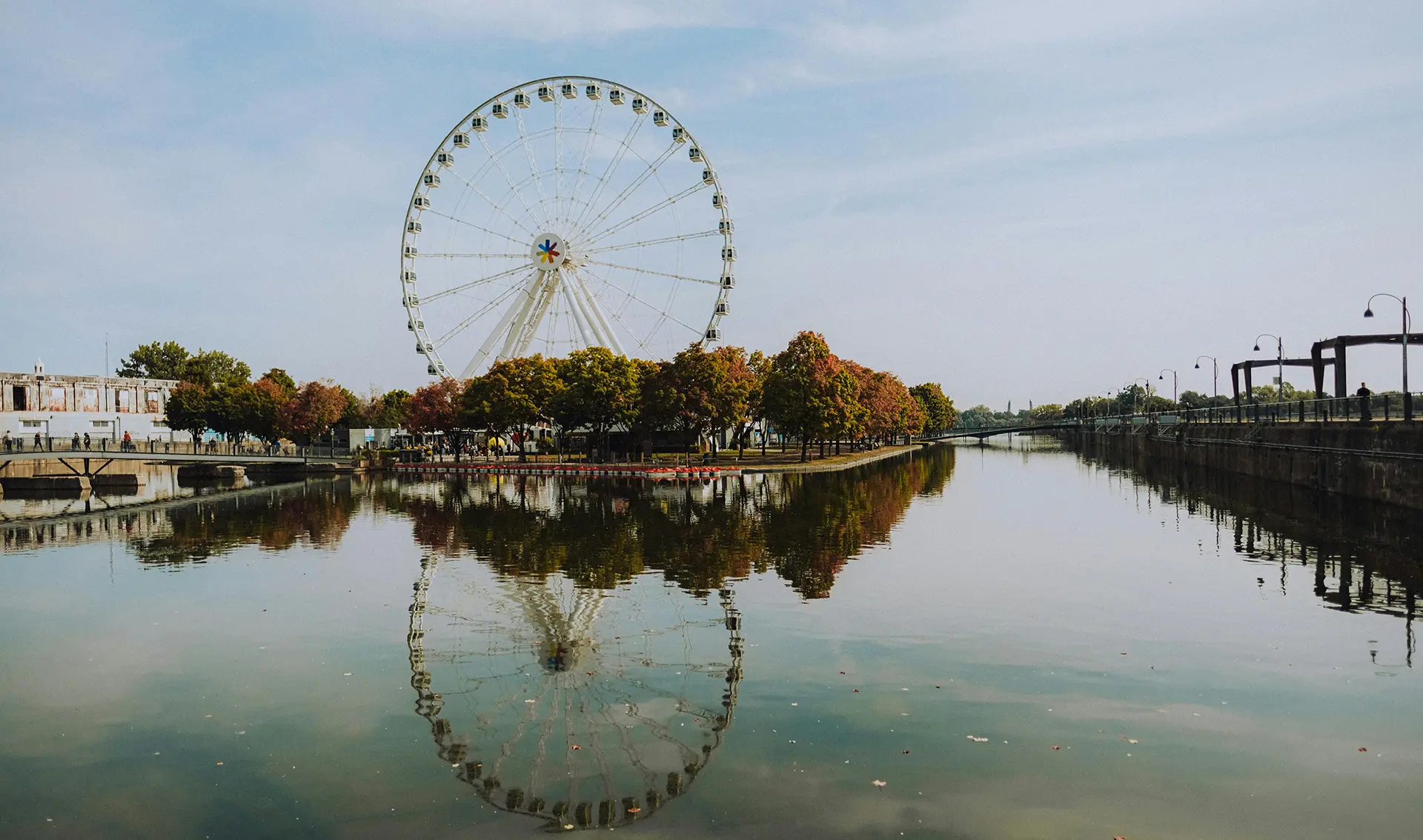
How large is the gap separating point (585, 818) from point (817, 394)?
73.7 m

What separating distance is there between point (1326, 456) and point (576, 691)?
170 ft

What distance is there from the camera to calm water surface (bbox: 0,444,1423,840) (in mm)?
11695

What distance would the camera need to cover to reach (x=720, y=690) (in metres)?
16.3

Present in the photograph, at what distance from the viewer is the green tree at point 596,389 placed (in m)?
87.5

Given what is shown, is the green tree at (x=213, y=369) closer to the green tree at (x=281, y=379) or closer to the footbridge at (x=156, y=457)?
the green tree at (x=281, y=379)

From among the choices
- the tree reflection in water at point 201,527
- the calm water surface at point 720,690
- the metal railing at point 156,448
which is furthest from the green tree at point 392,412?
the calm water surface at point 720,690

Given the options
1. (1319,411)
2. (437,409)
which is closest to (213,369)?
(437,409)

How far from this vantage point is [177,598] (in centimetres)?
2606

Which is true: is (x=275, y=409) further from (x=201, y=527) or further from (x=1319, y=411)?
(x=1319, y=411)

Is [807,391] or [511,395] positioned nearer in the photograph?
[807,391]

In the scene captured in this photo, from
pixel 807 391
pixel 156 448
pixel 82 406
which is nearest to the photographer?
pixel 156 448

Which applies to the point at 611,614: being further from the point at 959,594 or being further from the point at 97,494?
the point at 97,494

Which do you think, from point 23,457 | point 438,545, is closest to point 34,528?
point 438,545

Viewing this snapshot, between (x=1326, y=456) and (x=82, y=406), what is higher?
(x=82, y=406)
